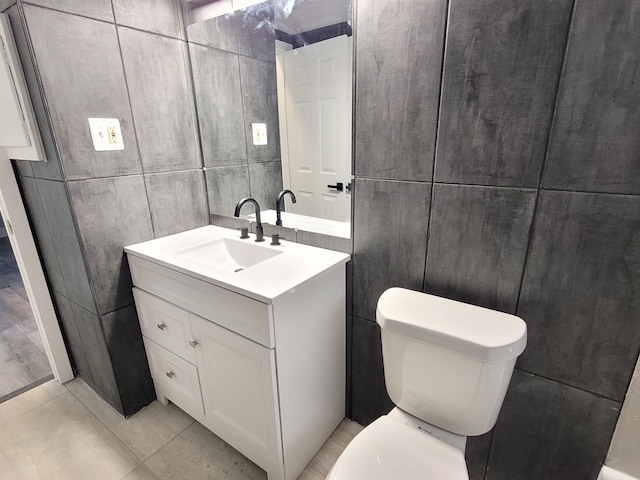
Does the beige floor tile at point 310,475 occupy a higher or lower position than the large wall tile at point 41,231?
lower

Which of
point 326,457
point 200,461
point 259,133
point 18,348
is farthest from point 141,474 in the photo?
point 259,133

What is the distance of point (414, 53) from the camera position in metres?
1.07

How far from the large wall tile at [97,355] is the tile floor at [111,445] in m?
0.09

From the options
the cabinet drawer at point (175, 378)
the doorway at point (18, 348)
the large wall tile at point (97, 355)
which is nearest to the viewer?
the cabinet drawer at point (175, 378)

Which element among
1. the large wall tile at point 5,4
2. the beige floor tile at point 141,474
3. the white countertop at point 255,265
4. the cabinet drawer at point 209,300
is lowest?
the beige floor tile at point 141,474

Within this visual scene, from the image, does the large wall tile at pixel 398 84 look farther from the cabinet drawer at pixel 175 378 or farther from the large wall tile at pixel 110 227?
the cabinet drawer at pixel 175 378

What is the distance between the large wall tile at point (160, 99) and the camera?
4.86 ft

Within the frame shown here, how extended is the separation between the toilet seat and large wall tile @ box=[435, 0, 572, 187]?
2.77ft

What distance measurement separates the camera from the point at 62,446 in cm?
154

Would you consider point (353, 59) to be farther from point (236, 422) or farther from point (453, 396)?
point (236, 422)

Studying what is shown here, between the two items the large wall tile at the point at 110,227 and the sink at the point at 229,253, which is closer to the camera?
the large wall tile at the point at 110,227

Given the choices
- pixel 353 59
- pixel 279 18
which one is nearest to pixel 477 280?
pixel 353 59

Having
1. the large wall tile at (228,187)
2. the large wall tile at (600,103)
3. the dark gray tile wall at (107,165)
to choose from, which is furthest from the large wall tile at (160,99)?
the large wall tile at (600,103)

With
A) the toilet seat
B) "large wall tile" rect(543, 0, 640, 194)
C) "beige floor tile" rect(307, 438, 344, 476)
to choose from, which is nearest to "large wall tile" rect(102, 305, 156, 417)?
"beige floor tile" rect(307, 438, 344, 476)
